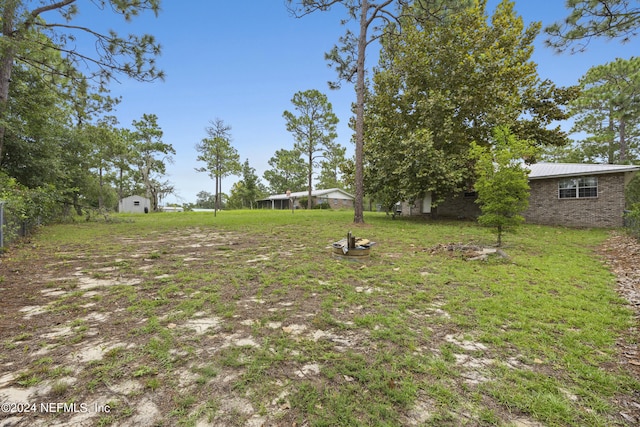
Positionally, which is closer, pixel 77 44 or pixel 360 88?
pixel 77 44

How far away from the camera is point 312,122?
1060 inches

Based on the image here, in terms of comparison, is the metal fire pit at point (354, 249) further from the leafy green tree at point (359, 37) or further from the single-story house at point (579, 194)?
the single-story house at point (579, 194)

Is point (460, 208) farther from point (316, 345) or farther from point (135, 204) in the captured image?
point (135, 204)

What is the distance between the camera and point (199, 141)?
25312 mm

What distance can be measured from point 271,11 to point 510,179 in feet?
36.8

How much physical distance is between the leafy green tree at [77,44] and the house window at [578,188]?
17009mm

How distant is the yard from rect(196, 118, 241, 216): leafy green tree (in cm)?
1590

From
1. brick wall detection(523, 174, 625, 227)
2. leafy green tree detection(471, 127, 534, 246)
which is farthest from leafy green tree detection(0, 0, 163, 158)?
brick wall detection(523, 174, 625, 227)

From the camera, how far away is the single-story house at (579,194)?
11.3 m

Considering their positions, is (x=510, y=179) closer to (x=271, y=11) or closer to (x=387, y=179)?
(x=387, y=179)

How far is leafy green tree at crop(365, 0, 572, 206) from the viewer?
1170 cm

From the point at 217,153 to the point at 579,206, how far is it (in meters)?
22.6

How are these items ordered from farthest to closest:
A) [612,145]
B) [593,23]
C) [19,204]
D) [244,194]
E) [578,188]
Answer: [244,194] < [612,145] < [578,188] < [19,204] < [593,23]

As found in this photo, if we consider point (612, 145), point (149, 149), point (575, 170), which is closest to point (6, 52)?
point (575, 170)
